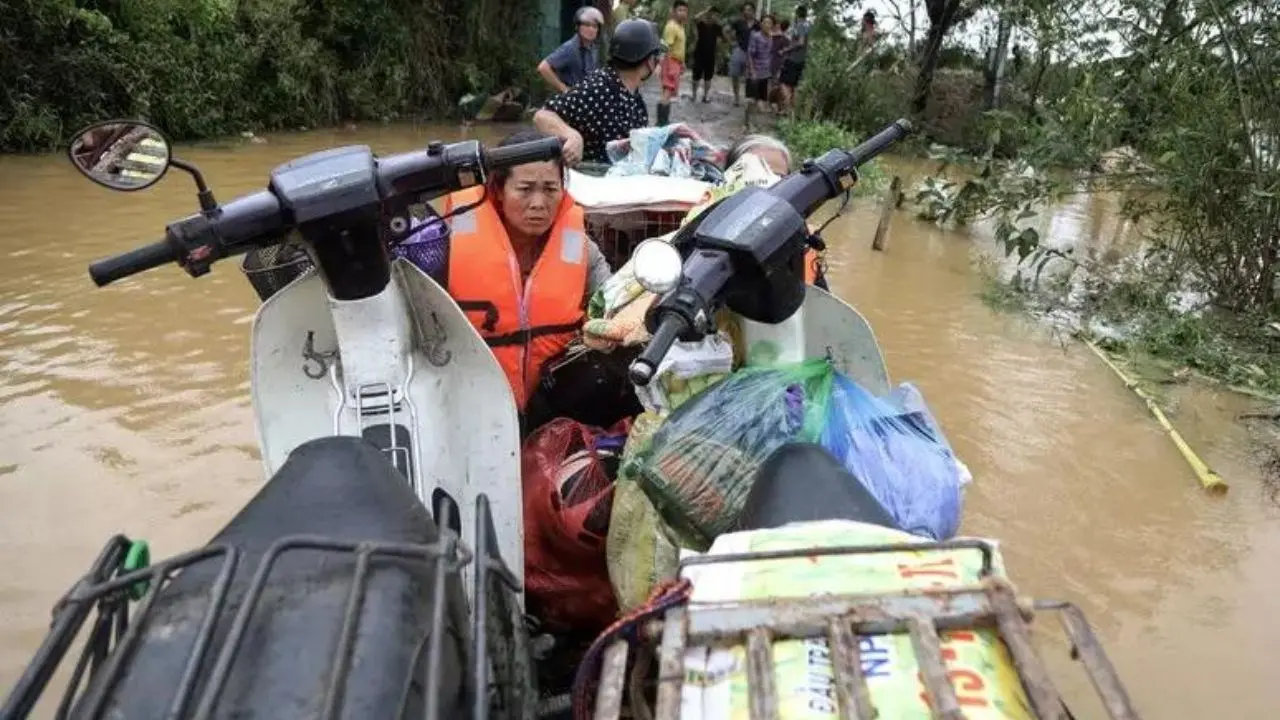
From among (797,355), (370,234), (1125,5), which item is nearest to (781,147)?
(797,355)

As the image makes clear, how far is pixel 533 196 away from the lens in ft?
8.87

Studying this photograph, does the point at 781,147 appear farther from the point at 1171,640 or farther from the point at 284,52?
the point at 284,52

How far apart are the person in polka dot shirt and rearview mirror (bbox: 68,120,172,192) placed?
8.15ft

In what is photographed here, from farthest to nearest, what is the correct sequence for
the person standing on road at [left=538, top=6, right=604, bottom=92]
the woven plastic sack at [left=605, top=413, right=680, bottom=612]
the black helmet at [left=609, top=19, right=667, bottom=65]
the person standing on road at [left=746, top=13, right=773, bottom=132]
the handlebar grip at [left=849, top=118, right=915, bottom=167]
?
the person standing on road at [left=746, top=13, right=773, bottom=132] < the person standing on road at [left=538, top=6, right=604, bottom=92] < the black helmet at [left=609, top=19, right=667, bottom=65] < the handlebar grip at [left=849, top=118, right=915, bottom=167] < the woven plastic sack at [left=605, top=413, right=680, bottom=612]

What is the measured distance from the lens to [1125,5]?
263 inches

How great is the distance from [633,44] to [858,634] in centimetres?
368

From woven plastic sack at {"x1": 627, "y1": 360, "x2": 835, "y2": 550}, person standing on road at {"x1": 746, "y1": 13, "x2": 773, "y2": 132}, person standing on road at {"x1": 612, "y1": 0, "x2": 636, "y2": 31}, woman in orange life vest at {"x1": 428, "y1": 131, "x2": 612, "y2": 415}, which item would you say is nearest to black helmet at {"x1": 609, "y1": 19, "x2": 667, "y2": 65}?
woman in orange life vest at {"x1": 428, "y1": 131, "x2": 612, "y2": 415}

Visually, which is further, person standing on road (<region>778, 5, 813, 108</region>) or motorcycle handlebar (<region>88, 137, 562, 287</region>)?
person standing on road (<region>778, 5, 813, 108</region>)

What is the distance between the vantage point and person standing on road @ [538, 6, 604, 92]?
686 cm

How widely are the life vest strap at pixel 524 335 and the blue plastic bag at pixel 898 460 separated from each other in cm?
100

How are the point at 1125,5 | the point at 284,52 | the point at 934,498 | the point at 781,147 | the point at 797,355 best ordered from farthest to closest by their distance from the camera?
the point at 284,52, the point at 1125,5, the point at 781,147, the point at 797,355, the point at 934,498

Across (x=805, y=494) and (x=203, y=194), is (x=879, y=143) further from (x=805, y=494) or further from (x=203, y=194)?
(x=203, y=194)

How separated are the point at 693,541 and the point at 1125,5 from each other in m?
6.38

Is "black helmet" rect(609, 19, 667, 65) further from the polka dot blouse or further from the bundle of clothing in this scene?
the bundle of clothing
